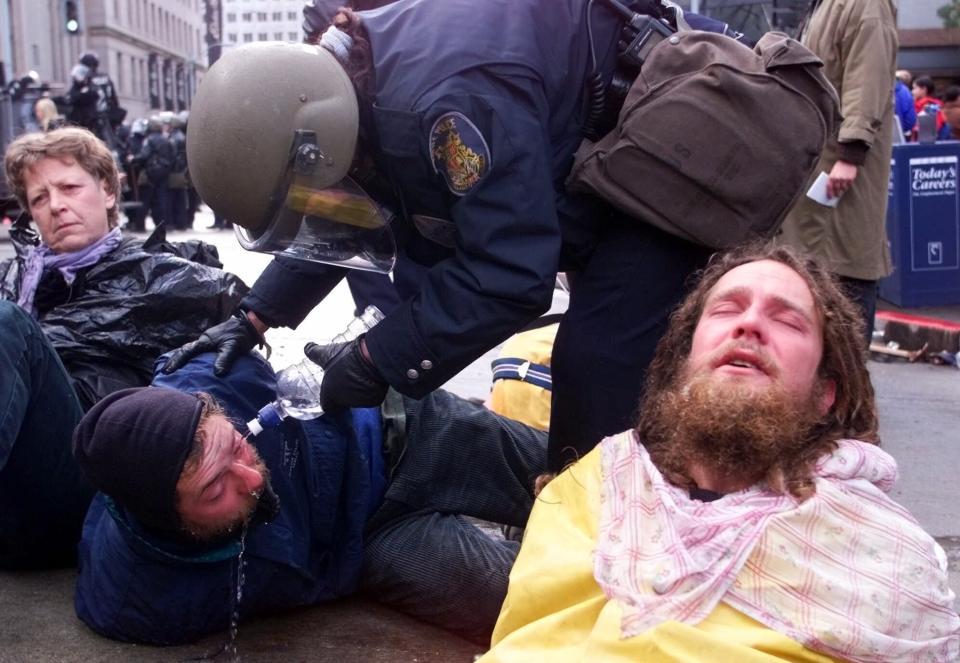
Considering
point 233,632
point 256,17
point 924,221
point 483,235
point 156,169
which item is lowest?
point 256,17

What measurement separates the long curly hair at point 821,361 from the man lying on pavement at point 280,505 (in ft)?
2.54

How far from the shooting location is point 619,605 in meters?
1.85

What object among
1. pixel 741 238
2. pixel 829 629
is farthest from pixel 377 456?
pixel 829 629

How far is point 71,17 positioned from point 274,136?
54.7 feet

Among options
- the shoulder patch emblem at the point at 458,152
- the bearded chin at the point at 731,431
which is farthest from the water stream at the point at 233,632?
the bearded chin at the point at 731,431

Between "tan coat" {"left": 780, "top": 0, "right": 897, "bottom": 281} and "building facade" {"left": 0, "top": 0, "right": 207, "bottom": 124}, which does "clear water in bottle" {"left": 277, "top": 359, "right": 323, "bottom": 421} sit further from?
"building facade" {"left": 0, "top": 0, "right": 207, "bottom": 124}

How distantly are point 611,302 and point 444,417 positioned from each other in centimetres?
65

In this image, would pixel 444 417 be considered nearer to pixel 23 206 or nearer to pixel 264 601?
pixel 264 601

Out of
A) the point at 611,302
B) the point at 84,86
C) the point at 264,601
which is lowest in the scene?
the point at 84,86

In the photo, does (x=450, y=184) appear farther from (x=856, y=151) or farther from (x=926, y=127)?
(x=926, y=127)

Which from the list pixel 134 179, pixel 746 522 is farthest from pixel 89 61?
pixel 746 522

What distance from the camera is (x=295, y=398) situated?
293 centimetres

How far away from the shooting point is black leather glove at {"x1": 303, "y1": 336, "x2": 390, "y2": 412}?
8.45ft

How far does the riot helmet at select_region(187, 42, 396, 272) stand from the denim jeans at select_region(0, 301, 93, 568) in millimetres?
659
